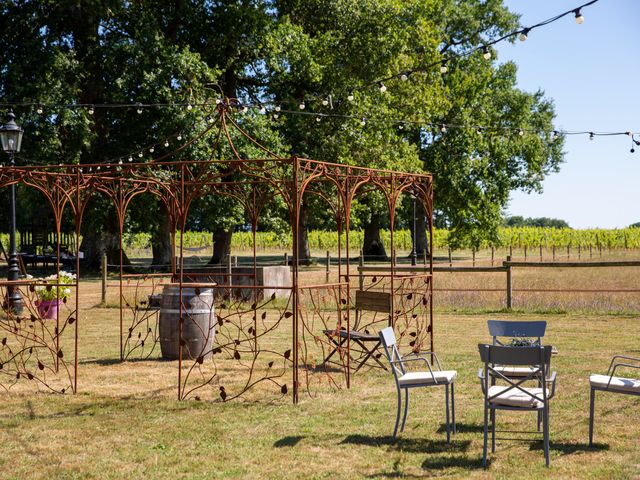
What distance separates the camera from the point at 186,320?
37.2 ft

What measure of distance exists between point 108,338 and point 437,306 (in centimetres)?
757

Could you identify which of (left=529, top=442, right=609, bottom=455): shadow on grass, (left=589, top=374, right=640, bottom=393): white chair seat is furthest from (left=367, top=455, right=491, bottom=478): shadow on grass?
(left=589, top=374, right=640, bottom=393): white chair seat

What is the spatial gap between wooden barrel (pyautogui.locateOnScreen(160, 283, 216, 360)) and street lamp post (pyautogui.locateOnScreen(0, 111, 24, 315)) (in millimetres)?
2927

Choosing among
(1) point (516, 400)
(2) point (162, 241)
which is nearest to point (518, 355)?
(1) point (516, 400)

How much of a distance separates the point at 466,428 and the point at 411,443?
741mm

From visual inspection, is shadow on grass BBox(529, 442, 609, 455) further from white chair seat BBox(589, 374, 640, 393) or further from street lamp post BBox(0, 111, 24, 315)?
street lamp post BBox(0, 111, 24, 315)

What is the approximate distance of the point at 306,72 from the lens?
2764 cm

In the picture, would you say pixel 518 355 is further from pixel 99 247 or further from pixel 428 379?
pixel 99 247

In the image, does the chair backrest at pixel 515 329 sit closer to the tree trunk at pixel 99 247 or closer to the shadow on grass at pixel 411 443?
the shadow on grass at pixel 411 443

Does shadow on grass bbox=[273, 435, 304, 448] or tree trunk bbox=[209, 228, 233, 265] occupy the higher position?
tree trunk bbox=[209, 228, 233, 265]

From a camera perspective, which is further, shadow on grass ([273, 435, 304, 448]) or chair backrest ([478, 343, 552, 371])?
shadow on grass ([273, 435, 304, 448])

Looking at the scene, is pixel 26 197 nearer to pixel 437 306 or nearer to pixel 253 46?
pixel 253 46

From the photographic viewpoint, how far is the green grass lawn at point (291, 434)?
6.10 m

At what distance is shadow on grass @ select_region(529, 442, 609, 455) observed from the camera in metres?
6.53
